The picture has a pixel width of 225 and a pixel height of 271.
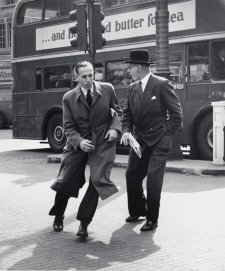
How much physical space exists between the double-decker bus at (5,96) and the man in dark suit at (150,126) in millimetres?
24352

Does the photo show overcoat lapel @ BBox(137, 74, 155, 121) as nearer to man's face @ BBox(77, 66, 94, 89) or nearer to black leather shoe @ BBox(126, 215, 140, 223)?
man's face @ BBox(77, 66, 94, 89)

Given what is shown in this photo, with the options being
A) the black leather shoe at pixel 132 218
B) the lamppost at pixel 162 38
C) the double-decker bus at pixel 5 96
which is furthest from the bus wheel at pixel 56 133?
the double-decker bus at pixel 5 96

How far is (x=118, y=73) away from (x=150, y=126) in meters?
8.18

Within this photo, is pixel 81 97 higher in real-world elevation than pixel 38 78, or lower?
lower

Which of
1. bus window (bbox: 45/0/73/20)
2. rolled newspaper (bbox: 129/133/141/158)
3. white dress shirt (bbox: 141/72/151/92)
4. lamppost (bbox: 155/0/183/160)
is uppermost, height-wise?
bus window (bbox: 45/0/73/20)

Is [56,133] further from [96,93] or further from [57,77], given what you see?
[96,93]

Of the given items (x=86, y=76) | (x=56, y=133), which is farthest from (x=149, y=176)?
(x=56, y=133)

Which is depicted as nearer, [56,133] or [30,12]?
[56,133]

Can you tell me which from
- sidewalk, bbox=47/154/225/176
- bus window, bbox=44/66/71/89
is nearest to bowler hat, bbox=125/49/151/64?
sidewalk, bbox=47/154/225/176

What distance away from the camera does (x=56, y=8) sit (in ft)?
54.0

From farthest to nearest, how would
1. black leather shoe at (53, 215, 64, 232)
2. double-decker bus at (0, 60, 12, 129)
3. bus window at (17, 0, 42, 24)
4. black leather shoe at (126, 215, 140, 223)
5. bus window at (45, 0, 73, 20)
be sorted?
double-decker bus at (0, 60, 12, 129) < bus window at (17, 0, 42, 24) < bus window at (45, 0, 73, 20) < black leather shoe at (126, 215, 140, 223) < black leather shoe at (53, 215, 64, 232)

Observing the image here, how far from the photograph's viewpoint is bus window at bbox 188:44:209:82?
42.7 ft

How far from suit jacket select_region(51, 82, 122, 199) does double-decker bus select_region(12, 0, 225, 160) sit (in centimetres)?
668

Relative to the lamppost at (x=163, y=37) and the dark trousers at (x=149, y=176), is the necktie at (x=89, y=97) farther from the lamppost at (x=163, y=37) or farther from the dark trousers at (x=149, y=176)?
the lamppost at (x=163, y=37)
